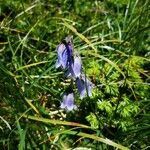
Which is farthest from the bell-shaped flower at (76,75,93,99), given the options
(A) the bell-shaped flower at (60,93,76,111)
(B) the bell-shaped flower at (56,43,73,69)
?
(B) the bell-shaped flower at (56,43,73,69)

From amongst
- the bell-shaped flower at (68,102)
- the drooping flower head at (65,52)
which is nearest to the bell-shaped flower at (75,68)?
the drooping flower head at (65,52)

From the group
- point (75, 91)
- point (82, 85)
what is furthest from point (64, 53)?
point (75, 91)

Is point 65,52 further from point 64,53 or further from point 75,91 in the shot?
point 75,91

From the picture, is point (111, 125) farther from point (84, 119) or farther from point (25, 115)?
point (25, 115)

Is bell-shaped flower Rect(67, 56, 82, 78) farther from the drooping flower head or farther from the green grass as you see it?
the green grass

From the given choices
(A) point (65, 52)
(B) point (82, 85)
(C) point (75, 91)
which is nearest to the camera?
(A) point (65, 52)
